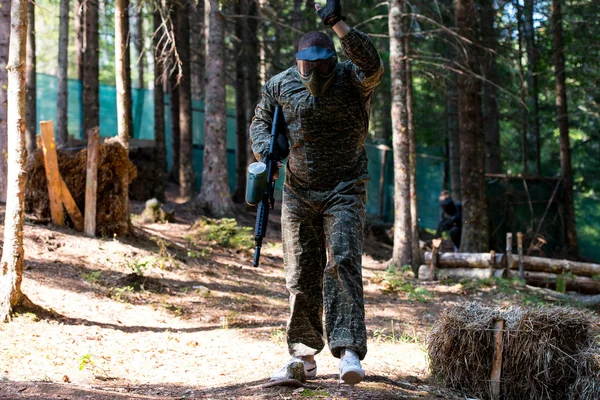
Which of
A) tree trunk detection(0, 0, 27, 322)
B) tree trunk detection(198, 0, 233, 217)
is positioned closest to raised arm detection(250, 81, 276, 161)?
tree trunk detection(0, 0, 27, 322)

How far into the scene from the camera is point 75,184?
10.3m

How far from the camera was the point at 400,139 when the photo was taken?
1309 cm

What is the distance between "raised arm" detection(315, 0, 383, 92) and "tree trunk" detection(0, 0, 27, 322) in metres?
3.71

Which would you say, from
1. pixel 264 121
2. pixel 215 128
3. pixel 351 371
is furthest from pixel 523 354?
pixel 215 128

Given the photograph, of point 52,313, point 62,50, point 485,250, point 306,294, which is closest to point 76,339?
point 52,313

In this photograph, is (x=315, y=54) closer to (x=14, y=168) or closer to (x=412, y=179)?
(x=14, y=168)

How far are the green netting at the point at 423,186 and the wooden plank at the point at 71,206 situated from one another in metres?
11.1

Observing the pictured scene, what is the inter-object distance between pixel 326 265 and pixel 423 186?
55.8ft

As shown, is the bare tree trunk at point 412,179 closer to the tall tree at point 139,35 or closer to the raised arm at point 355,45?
the tall tree at point 139,35

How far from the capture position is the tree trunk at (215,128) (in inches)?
565

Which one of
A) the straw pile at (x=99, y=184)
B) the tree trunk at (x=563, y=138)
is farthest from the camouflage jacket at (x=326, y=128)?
the tree trunk at (x=563, y=138)

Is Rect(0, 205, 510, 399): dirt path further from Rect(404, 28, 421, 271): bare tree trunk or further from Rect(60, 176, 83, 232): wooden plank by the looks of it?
Rect(404, 28, 421, 271): bare tree trunk

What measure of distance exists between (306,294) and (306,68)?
1.58 meters

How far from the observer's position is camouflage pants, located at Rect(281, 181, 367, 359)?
4555 mm
